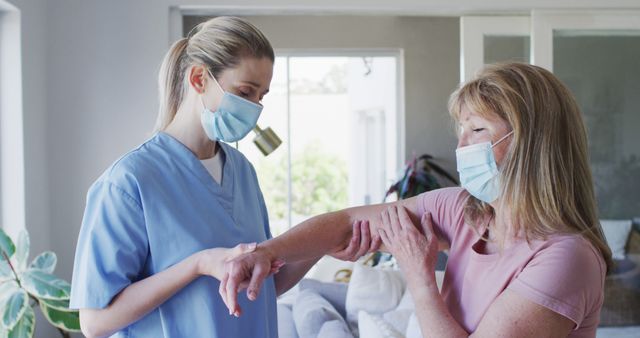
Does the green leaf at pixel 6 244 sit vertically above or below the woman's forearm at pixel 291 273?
below

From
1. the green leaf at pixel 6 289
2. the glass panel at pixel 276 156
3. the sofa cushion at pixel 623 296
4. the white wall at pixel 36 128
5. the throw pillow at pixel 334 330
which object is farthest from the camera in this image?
the glass panel at pixel 276 156

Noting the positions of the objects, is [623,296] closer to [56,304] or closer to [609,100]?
[609,100]

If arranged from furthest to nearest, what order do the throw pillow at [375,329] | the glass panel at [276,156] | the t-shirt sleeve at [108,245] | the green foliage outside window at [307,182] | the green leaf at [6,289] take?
the green foliage outside window at [307,182] → the glass panel at [276,156] → the green leaf at [6,289] → the throw pillow at [375,329] → the t-shirt sleeve at [108,245]

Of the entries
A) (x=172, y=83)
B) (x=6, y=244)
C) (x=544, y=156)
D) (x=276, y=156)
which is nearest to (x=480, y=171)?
(x=544, y=156)

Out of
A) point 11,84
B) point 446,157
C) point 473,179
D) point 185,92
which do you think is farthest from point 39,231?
point 446,157

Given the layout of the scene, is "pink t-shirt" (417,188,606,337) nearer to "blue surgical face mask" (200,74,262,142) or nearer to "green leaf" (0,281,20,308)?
"blue surgical face mask" (200,74,262,142)

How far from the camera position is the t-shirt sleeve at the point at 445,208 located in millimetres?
1262

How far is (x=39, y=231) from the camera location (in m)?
2.81

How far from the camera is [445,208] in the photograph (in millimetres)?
1298

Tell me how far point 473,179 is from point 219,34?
570 millimetres

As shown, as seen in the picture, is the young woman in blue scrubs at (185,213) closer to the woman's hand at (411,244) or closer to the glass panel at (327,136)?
the woman's hand at (411,244)

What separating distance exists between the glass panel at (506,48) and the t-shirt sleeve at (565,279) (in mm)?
2348

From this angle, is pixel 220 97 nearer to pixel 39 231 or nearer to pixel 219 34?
pixel 219 34

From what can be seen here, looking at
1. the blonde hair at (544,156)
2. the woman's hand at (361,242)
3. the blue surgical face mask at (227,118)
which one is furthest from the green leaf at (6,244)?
the blonde hair at (544,156)
